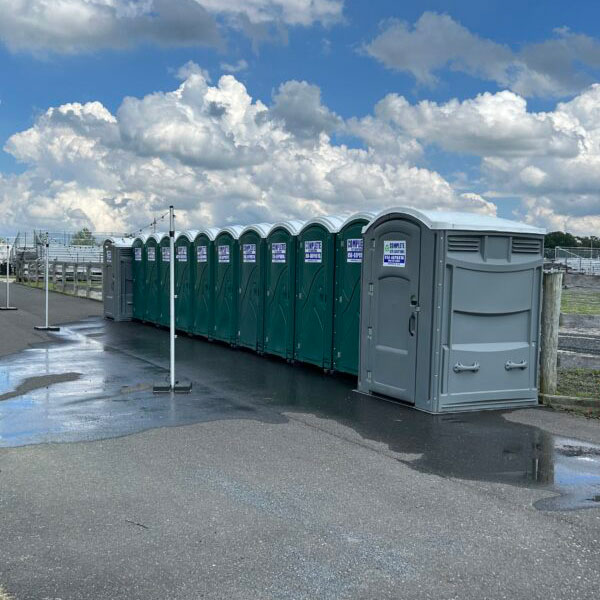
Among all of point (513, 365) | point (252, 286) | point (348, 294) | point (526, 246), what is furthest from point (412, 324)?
point (252, 286)

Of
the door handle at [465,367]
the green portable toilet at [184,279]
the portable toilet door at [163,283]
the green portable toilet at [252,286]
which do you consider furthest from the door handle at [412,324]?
the portable toilet door at [163,283]

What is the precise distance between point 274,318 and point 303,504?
25.1 feet

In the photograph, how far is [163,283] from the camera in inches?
690

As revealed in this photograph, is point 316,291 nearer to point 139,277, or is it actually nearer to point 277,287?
point 277,287

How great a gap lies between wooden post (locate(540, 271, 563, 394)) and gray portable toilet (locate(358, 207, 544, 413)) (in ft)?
0.45

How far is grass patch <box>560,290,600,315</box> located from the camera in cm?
1977

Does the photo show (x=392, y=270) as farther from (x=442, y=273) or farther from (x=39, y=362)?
(x=39, y=362)

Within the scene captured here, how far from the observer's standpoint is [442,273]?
7.68 meters

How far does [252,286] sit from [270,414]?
18.0 feet

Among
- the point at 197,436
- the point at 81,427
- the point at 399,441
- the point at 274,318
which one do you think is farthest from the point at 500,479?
the point at 274,318

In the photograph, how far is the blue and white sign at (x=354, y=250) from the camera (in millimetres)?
10117

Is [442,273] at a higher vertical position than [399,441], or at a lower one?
higher

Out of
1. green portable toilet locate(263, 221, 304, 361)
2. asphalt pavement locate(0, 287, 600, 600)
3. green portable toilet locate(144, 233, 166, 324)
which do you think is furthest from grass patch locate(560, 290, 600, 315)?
asphalt pavement locate(0, 287, 600, 600)

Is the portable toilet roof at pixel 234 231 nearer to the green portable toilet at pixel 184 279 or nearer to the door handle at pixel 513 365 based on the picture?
the green portable toilet at pixel 184 279
